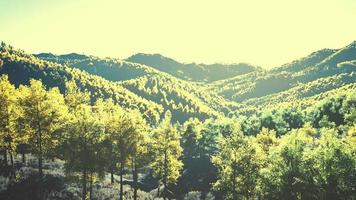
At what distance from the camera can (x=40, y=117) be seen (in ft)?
144

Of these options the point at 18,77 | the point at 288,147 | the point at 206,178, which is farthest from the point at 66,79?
the point at 288,147

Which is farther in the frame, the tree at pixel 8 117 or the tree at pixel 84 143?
the tree at pixel 8 117

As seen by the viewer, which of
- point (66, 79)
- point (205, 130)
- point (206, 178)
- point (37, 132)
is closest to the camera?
point (37, 132)

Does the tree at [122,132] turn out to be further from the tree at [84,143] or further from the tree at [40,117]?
the tree at [40,117]

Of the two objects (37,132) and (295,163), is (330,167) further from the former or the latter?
(37,132)

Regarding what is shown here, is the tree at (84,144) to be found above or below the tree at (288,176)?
above

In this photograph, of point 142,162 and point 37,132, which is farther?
point 142,162

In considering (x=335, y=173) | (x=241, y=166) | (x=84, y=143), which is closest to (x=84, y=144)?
(x=84, y=143)

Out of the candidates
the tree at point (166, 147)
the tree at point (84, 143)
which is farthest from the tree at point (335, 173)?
the tree at point (84, 143)

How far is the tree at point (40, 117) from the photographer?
43469 mm

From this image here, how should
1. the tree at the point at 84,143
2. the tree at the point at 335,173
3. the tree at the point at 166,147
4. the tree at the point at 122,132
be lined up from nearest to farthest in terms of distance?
the tree at the point at 335,173 < the tree at the point at 84,143 < the tree at the point at 122,132 < the tree at the point at 166,147

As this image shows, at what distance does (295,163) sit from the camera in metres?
40.9

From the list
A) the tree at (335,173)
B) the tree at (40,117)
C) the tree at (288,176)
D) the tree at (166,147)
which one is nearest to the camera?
the tree at (335,173)

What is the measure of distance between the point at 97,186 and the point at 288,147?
31384mm
